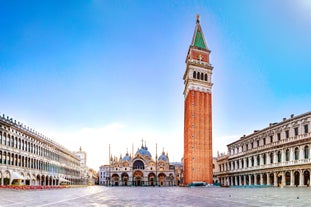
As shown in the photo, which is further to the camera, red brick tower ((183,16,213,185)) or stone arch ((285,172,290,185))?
red brick tower ((183,16,213,185))

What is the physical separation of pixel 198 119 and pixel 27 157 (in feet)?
132

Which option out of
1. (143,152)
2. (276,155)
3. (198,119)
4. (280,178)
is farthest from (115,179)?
(276,155)

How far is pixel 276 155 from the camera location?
179 ft

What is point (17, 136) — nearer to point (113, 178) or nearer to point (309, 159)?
point (309, 159)

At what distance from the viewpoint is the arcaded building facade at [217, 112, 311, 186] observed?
154 ft

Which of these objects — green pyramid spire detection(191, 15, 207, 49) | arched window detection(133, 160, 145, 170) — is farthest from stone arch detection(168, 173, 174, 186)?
green pyramid spire detection(191, 15, 207, 49)

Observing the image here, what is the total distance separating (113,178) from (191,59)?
62611 millimetres

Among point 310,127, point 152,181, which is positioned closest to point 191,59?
point 310,127

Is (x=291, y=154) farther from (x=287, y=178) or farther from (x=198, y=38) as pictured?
(x=198, y=38)

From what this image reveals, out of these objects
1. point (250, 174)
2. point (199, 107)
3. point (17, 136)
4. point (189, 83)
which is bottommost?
point (250, 174)

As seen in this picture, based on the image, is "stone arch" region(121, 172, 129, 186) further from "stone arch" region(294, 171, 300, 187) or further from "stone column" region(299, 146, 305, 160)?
"stone column" region(299, 146, 305, 160)

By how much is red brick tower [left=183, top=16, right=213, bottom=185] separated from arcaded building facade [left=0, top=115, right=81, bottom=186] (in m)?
29.9

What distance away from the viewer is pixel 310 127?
45969mm

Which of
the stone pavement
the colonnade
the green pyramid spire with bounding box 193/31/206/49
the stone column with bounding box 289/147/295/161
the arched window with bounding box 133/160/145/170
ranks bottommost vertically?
the arched window with bounding box 133/160/145/170
